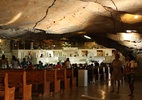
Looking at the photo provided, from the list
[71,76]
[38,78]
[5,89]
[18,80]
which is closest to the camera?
[5,89]

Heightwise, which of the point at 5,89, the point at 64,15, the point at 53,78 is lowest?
the point at 5,89

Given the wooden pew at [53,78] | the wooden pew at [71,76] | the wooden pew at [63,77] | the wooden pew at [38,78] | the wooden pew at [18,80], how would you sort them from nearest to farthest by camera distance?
the wooden pew at [18,80]
the wooden pew at [38,78]
the wooden pew at [53,78]
the wooden pew at [63,77]
the wooden pew at [71,76]

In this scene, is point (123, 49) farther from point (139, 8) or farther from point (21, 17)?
point (21, 17)

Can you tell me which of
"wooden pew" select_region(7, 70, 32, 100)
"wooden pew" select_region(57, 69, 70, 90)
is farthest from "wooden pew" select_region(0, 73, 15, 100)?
"wooden pew" select_region(57, 69, 70, 90)

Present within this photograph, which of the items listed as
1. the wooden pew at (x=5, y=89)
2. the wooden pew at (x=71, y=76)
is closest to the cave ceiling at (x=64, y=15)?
the wooden pew at (x=5, y=89)

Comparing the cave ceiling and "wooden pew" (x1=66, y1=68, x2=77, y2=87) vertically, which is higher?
the cave ceiling

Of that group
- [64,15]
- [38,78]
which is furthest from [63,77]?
[64,15]

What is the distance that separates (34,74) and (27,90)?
5.05ft

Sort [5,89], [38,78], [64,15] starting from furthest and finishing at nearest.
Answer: [38,78] < [64,15] < [5,89]

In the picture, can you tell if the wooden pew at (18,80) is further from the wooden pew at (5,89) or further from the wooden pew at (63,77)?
the wooden pew at (63,77)

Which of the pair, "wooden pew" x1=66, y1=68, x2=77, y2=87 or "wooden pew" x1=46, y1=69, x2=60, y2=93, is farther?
"wooden pew" x1=66, y1=68, x2=77, y2=87

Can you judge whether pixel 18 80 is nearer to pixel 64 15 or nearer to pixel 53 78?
pixel 64 15

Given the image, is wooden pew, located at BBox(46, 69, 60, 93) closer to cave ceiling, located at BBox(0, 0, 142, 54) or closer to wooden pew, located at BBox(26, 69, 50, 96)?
wooden pew, located at BBox(26, 69, 50, 96)

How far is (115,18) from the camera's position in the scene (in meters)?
13.0
